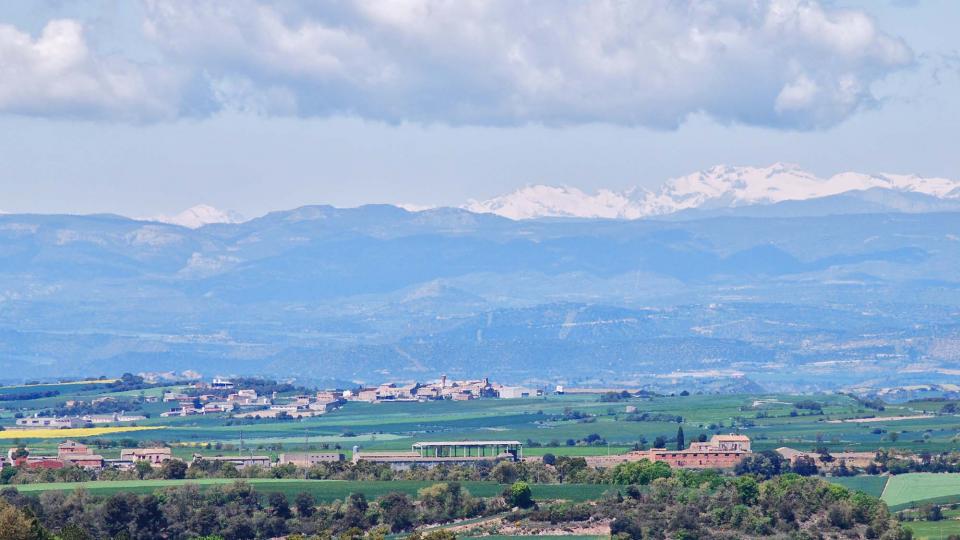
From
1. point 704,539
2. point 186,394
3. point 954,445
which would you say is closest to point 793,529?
point 704,539

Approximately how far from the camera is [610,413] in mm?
171000

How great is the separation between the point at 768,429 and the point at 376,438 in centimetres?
2310

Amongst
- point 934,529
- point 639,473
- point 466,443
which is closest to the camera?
point 934,529

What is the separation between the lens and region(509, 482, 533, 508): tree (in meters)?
88.1

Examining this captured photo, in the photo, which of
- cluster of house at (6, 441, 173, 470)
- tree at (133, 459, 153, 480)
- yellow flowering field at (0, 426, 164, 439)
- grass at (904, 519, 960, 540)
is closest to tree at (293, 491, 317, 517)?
tree at (133, 459, 153, 480)

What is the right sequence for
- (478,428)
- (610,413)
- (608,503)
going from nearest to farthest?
(608,503), (478,428), (610,413)

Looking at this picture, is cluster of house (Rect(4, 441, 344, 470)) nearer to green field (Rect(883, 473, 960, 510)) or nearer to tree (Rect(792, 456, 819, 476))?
tree (Rect(792, 456, 819, 476))

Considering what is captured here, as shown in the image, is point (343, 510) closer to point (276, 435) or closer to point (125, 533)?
point (125, 533)

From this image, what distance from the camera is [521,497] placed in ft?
289

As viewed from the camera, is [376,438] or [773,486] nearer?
[773,486]

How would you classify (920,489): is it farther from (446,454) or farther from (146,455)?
(146,455)

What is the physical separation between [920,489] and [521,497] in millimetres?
21360

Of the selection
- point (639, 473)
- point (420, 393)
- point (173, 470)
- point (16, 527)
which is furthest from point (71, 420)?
point (16, 527)

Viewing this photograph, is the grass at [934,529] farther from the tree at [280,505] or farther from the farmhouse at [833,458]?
the farmhouse at [833,458]
